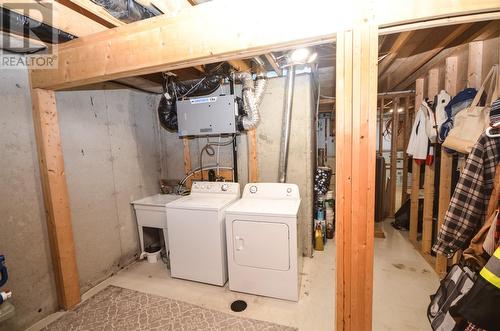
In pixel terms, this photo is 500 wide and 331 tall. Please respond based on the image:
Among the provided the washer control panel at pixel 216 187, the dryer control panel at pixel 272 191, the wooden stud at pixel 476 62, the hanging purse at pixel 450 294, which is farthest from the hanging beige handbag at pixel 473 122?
the washer control panel at pixel 216 187

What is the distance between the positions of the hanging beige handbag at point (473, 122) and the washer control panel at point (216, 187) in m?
2.06

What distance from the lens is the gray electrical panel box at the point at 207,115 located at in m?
2.65

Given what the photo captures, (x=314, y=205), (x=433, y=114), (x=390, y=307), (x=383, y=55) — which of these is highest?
(x=383, y=55)

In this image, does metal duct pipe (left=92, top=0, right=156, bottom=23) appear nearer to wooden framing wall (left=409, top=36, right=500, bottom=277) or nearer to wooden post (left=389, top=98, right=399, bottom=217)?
wooden framing wall (left=409, top=36, right=500, bottom=277)

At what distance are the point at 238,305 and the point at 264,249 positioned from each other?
1.86 ft

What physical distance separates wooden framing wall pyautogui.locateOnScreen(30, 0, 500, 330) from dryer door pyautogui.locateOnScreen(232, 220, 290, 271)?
863mm

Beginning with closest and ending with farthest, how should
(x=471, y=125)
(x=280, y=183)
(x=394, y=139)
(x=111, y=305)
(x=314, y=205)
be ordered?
(x=471, y=125), (x=111, y=305), (x=280, y=183), (x=314, y=205), (x=394, y=139)

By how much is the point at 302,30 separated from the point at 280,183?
174 cm

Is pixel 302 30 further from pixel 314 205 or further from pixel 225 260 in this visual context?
pixel 314 205

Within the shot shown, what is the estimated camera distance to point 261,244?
2.16 m

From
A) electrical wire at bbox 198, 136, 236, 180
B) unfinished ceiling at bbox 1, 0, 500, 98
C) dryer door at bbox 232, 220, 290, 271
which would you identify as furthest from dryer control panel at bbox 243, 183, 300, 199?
unfinished ceiling at bbox 1, 0, 500, 98

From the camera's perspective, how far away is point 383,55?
2.37 meters

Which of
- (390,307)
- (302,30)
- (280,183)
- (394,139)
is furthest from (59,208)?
Answer: (394,139)

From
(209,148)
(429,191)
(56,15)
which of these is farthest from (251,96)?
(429,191)
